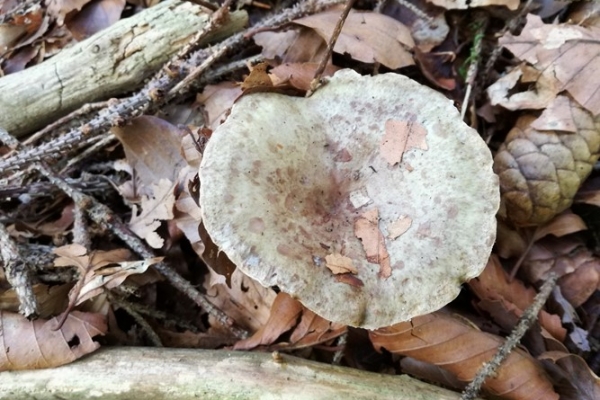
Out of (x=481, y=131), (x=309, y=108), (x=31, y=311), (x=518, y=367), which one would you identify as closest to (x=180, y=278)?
(x=31, y=311)

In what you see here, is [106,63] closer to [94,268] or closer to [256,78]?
[256,78]

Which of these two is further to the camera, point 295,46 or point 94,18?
point 94,18

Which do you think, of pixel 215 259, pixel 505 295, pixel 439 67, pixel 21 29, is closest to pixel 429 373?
pixel 505 295

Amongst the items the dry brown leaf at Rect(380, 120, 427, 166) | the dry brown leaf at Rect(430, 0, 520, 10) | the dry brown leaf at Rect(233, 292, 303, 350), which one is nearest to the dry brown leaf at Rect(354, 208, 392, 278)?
the dry brown leaf at Rect(380, 120, 427, 166)

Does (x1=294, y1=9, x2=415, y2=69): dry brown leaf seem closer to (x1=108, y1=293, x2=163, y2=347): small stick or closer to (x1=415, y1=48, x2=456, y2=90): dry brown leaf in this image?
(x1=415, y1=48, x2=456, y2=90): dry brown leaf

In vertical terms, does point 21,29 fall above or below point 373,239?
above

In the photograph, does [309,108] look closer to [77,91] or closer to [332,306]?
[332,306]
